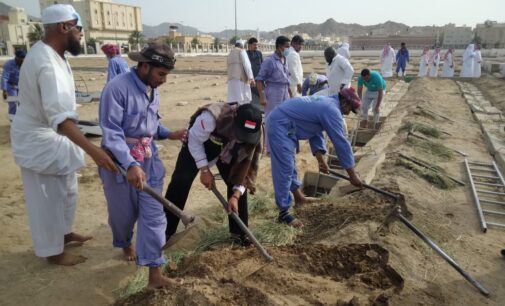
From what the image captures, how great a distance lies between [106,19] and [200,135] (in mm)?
78829

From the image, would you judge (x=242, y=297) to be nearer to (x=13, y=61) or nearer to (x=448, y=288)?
(x=448, y=288)

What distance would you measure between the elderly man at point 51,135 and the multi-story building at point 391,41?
65922mm

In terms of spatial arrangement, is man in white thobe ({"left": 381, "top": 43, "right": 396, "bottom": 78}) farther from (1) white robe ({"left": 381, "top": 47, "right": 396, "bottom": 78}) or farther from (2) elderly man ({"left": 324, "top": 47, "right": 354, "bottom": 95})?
(2) elderly man ({"left": 324, "top": 47, "right": 354, "bottom": 95})

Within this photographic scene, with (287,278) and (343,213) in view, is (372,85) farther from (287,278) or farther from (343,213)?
(287,278)

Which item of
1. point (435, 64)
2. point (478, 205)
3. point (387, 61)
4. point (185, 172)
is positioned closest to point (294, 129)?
point (185, 172)

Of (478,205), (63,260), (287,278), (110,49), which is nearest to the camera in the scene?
(287,278)

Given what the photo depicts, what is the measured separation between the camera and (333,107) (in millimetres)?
3604

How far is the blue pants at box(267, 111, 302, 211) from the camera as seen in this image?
3.88m

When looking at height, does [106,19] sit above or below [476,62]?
above

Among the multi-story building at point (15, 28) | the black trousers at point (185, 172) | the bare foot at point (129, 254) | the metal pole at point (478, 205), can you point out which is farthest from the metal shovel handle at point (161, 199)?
the multi-story building at point (15, 28)

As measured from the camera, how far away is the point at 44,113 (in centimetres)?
271

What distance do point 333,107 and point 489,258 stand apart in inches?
78.7

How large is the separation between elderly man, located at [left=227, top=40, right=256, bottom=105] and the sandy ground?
1.98 meters

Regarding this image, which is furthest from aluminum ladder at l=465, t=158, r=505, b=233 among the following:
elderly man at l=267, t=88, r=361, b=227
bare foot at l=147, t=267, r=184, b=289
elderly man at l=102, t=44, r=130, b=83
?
elderly man at l=102, t=44, r=130, b=83
